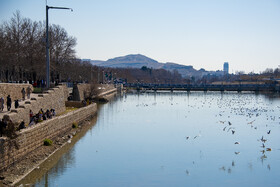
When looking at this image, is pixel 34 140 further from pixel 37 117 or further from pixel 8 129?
pixel 8 129

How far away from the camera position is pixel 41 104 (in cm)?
3111

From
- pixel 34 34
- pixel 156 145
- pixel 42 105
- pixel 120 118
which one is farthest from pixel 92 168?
pixel 34 34

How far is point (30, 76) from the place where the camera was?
6775 centimetres

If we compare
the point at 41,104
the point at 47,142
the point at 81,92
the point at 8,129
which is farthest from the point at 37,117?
the point at 81,92

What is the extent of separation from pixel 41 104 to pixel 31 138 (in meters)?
8.75

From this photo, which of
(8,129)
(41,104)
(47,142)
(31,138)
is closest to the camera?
(8,129)

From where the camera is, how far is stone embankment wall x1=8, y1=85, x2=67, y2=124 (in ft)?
79.8

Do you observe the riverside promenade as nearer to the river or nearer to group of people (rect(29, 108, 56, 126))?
group of people (rect(29, 108, 56, 126))

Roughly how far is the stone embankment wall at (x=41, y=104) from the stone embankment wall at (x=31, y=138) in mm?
1332

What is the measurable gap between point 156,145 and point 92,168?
819cm

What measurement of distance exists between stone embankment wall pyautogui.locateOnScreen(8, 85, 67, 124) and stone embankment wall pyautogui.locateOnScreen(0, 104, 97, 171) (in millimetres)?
1332

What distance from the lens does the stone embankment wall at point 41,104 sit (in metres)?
24.3

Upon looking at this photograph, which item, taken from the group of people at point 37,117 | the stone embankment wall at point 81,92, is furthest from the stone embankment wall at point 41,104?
the stone embankment wall at point 81,92

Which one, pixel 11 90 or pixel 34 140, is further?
pixel 11 90
